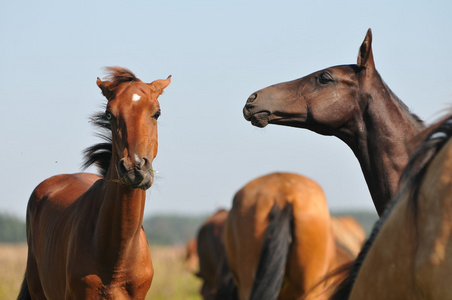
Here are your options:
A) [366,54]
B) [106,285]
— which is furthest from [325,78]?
[106,285]

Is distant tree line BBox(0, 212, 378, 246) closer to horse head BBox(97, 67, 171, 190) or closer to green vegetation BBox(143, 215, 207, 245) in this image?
green vegetation BBox(143, 215, 207, 245)

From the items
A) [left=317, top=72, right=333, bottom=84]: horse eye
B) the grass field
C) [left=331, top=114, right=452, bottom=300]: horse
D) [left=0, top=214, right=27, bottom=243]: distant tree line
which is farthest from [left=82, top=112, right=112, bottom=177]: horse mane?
[left=0, top=214, right=27, bottom=243]: distant tree line

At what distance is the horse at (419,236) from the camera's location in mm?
1874

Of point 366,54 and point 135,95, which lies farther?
point 366,54

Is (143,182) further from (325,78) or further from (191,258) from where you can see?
(191,258)

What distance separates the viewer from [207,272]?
39.7 feet

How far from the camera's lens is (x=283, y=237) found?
607 cm

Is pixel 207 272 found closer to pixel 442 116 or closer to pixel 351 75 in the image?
pixel 351 75

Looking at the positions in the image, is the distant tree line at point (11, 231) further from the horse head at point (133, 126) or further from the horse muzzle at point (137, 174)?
the horse muzzle at point (137, 174)

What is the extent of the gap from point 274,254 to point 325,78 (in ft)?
5.77

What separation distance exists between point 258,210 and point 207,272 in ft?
19.6

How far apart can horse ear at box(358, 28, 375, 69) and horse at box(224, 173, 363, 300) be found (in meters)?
1.59

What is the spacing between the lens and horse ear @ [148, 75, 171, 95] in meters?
5.05

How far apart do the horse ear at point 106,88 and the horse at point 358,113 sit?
114 centimetres
